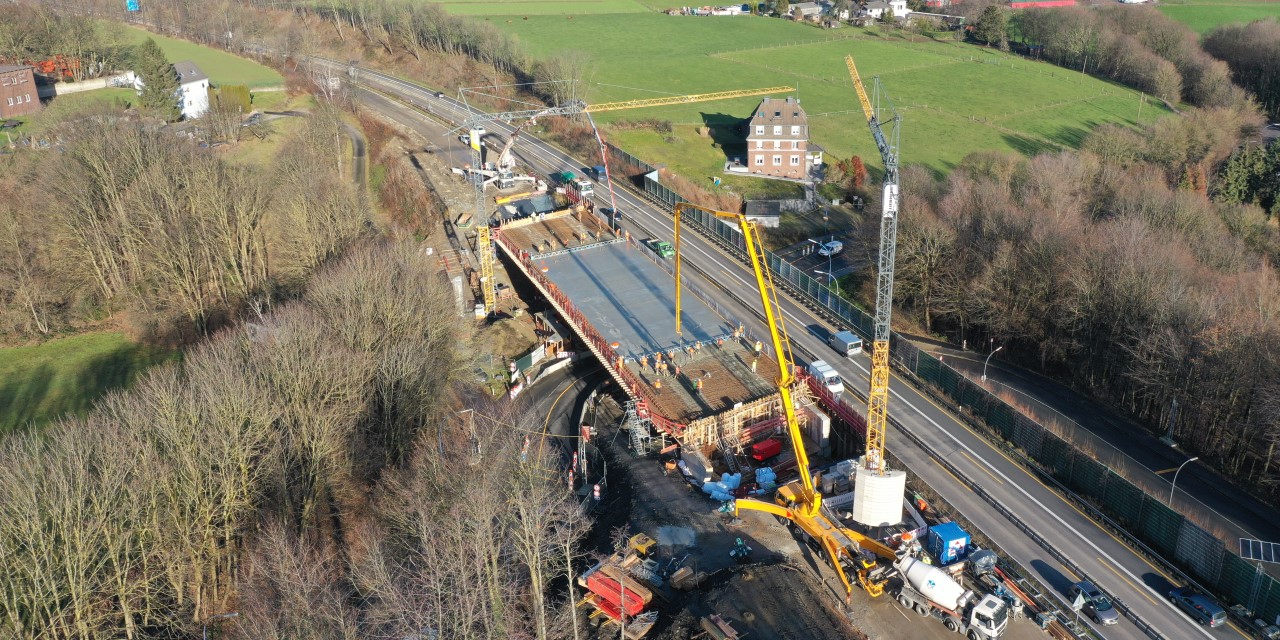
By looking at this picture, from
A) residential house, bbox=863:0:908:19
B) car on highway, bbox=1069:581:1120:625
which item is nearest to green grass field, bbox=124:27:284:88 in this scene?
car on highway, bbox=1069:581:1120:625

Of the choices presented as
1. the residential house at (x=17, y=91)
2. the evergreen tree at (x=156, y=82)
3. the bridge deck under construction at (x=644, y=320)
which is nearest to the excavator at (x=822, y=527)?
the bridge deck under construction at (x=644, y=320)

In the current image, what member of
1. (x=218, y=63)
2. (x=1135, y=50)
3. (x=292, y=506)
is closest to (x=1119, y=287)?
(x=292, y=506)

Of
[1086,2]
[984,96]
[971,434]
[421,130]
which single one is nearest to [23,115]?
[421,130]

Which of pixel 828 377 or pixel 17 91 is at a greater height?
pixel 17 91

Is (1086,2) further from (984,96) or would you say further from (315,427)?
(315,427)

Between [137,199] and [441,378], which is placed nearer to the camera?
[441,378]

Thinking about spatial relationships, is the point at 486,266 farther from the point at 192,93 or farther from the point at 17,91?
the point at 17,91

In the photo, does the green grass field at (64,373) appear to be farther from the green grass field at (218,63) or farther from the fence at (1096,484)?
the green grass field at (218,63)
